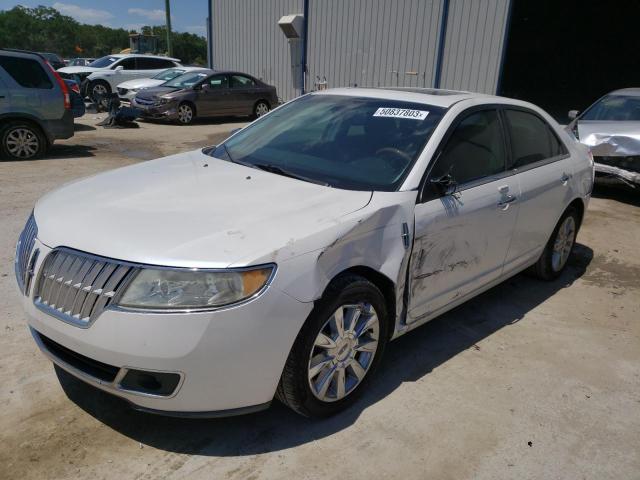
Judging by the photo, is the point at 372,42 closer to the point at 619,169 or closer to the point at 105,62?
the point at 619,169

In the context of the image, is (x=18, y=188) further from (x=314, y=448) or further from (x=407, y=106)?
(x=314, y=448)

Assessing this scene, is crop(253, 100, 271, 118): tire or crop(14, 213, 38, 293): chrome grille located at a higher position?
crop(14, 213, 38, 293): chrome grille

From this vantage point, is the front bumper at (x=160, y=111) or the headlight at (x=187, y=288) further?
the front bumper at (x=160, y=111)

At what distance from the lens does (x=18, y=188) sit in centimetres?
709

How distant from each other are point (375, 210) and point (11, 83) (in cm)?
800

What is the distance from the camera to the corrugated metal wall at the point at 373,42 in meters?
14.1

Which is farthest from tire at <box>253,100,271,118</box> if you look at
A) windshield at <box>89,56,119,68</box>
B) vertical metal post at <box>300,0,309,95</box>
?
windshield at <box>89,56,119,68</box>

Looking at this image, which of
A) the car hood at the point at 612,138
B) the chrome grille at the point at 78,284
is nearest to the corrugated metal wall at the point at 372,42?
the car hood at the point at 612,138

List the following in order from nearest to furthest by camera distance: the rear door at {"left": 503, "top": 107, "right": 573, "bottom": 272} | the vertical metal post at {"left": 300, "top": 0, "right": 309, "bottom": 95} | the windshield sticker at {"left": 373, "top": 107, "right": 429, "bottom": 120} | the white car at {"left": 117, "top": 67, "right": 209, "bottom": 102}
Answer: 1. the windshield sticker at {"left": 373, "top": 107, "right": 429, "bottom": 120}
2. the rear door at {"left": 503, "top": 107, "right": 573, "bottom": 272}
3. the white car at {"left": 117, "top": 67, "right": 209, "bottom": 102}
4. the vertical metal post at {"left": 300, "top": 0, "right": 309, "bottom": 95}

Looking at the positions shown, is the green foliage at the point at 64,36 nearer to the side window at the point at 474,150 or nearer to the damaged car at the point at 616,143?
the damaged car at the point at 616,143

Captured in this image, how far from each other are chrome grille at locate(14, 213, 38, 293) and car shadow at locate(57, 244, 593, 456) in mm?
641

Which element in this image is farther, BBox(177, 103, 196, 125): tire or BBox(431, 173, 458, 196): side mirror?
BBox(177, 103, 196, 125): tire

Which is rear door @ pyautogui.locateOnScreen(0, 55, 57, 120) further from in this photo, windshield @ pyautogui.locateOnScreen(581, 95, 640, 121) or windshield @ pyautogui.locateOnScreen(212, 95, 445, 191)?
windshield @ pyautogui.locateOnScreen(581, 95, 640, 121)

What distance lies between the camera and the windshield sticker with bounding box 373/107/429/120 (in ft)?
11.6
